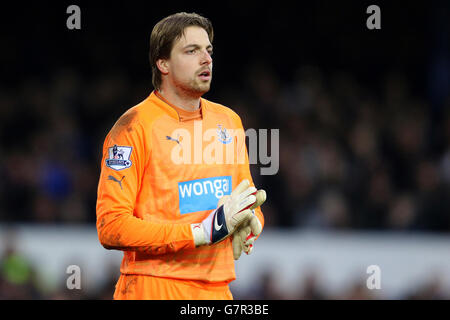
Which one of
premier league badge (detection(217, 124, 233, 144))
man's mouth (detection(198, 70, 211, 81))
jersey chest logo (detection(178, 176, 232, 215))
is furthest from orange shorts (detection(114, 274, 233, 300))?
man's mouth (detection(198, 70, 211, 81))

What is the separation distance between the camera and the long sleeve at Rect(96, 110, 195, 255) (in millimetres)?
3920

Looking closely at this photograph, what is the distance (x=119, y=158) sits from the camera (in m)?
3.99

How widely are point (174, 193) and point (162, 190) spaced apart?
0.22 feet

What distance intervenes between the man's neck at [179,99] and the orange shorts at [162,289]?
3.12ft

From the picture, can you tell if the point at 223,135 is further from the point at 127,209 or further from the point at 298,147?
the point at 298,147

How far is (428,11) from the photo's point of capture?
12961 mm

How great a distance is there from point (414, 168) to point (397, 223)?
928mm

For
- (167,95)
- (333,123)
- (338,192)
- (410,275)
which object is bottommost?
(410,275)

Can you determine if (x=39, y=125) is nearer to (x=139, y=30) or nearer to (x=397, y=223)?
(x=139, y=30)

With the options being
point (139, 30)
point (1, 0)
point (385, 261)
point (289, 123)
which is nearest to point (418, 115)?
point (289, 123)

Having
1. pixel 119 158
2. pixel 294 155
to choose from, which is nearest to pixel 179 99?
pixel 119 158

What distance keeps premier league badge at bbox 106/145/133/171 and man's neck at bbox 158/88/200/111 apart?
411 millimetres

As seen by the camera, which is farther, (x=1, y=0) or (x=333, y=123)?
(x=1, y=0)

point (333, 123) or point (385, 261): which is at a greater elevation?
point (333, 123)
